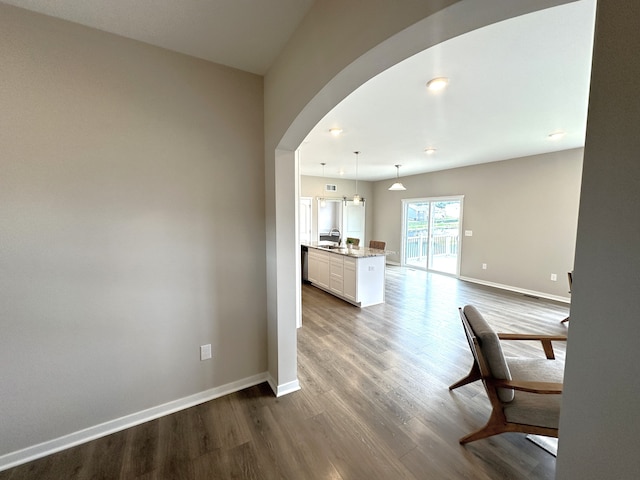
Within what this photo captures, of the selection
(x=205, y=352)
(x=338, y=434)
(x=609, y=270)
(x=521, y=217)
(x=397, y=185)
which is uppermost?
(x=397, y=185)

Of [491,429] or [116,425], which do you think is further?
[116,425]

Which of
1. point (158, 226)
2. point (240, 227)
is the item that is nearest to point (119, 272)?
point (158, 226)

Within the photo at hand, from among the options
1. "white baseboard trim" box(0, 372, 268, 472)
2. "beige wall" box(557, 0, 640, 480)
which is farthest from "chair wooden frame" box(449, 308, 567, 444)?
"white baseboard trim" box(0, 372, 268, 472)

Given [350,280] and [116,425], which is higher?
[350,280]

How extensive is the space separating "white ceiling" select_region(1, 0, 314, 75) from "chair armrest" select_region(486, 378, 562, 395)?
2.42 m

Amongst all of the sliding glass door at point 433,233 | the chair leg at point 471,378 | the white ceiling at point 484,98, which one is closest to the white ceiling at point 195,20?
the white ceiling at point 484,98

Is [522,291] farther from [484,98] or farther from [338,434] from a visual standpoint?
[338,434]

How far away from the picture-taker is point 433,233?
7105 mm

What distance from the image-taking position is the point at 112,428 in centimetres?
184

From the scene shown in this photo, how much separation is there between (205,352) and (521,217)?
5.99 metres

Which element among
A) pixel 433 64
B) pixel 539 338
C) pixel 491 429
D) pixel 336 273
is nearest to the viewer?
pixel 491 429

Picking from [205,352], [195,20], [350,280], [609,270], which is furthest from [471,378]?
[195,20]

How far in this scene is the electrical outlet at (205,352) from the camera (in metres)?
2.12

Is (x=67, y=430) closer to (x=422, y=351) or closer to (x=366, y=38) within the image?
(x=366, y=38)
